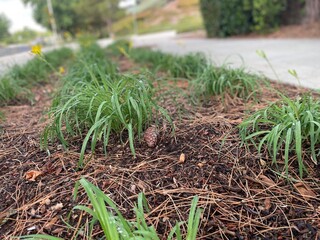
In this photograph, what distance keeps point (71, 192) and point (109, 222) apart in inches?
17.7

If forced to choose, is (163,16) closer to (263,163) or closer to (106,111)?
(106,111)

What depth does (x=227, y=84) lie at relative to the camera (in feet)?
7.36

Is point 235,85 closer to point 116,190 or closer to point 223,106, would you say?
point 223,106

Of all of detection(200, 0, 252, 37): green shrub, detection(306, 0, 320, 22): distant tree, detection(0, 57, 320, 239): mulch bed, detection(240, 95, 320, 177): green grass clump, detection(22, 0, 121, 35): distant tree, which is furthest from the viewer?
detection(22, 0, 121, 35): distant tree

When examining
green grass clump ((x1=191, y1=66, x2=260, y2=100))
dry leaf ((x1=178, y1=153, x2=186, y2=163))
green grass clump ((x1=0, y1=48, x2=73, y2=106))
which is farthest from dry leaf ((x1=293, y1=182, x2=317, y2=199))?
green grass clump ((x1=0, y1=48, x2=73, y2=106))

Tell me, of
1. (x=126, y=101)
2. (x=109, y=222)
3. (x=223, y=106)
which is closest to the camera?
(x=109, y=222)

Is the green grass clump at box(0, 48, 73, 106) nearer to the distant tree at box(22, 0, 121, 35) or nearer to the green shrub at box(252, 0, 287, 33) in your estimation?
the green shrub at box(252, 0, 287, 33)

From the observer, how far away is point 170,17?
112 ft

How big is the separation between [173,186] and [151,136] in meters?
0.40

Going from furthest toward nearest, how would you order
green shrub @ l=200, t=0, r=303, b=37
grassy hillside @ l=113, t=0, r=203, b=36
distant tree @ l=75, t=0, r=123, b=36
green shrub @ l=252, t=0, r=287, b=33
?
grassy hillside @ l=113, t=0, r=203, b=36 < distant tree @ l=75, t=0, r=123, b=36 < green shrub @ l=200, t=0, r=303, b=37 < green shrub @ l=252, t=0, r=287, b=33

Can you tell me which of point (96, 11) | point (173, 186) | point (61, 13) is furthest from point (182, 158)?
point (61, 13)

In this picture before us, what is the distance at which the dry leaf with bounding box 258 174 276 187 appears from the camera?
4.19ft

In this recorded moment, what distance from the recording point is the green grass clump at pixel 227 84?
222cm

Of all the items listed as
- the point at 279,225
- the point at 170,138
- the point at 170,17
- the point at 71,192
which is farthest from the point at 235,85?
the point at 170,17
